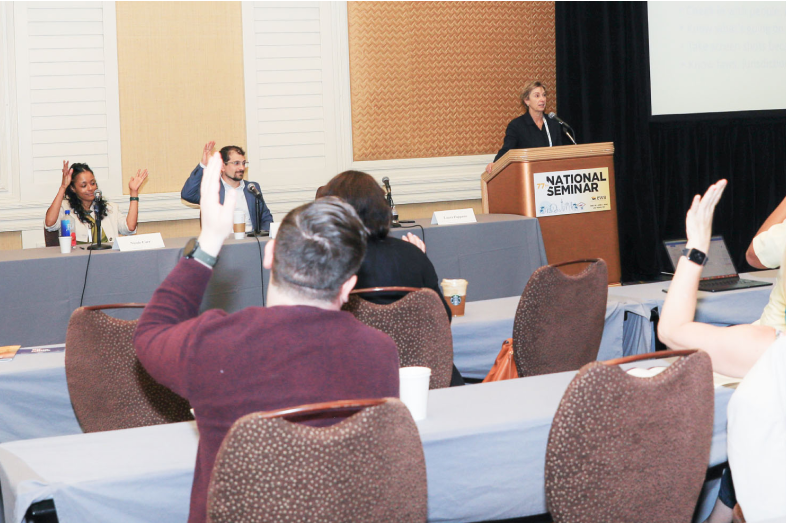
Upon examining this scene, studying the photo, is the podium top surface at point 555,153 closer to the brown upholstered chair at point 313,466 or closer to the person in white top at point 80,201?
the person in white top at point 80,201

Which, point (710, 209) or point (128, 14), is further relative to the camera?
point (128, 14)

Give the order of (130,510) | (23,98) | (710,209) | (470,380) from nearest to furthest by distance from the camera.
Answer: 1. (130,510)
2. (710,209)
3. (470,380)
4. (23,98)

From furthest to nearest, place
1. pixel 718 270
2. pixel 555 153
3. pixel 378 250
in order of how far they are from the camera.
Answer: pixel 555 153 < pixel 718 270 < pixel 378 250

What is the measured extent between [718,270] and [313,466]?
239 cm

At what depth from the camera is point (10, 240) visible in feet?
16.0

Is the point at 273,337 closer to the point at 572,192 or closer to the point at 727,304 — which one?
the point at 727,304

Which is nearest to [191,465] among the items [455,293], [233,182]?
[455,293]

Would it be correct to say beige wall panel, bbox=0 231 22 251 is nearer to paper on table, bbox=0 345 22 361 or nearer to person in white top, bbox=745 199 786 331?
paper on table, bbox=0 345 22 361

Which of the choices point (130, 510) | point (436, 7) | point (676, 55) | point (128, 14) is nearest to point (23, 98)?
point (128, 14)

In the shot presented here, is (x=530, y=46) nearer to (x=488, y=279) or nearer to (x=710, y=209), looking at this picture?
(x=488, y=279)

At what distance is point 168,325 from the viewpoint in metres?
1.18

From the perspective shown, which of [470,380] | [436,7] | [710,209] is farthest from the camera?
[436,7]

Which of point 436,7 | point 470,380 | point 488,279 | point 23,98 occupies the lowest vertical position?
point 470,380

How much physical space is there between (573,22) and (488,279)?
121 inches
